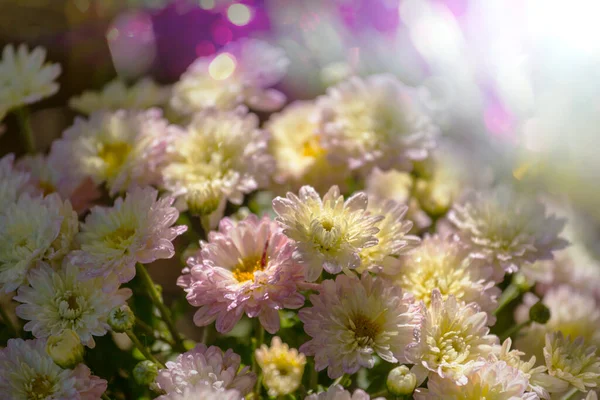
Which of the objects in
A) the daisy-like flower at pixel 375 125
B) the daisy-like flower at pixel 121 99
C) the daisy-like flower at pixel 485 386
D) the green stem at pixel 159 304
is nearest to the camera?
the daisy-like flower at pixel 485 386

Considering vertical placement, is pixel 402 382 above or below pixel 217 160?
below

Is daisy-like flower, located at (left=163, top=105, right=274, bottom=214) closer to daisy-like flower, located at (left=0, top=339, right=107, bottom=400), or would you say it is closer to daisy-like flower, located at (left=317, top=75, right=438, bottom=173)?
daisy-like flower, located at (left=317, top=75, right=438, bottom=173)

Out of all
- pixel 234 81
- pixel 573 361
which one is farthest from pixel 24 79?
pixel 573 361

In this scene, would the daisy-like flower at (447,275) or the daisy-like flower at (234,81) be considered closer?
the daisy-like flower at (447,275)

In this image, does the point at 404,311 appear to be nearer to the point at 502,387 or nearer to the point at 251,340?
the point at 502,387

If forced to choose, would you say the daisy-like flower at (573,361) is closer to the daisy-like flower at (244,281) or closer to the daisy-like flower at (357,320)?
the daisy-like flower at (357,320)

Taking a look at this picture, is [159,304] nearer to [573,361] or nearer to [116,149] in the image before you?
[116,149]

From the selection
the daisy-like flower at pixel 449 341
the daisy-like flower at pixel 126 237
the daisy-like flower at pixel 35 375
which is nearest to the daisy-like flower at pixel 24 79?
the daisy-like flower at pixel 126 237
